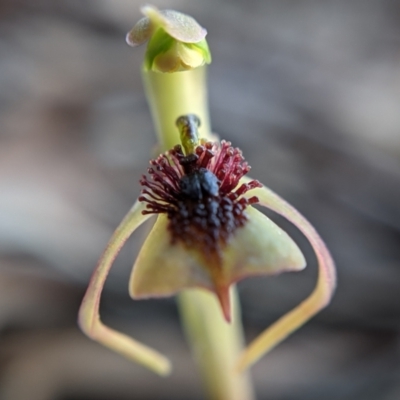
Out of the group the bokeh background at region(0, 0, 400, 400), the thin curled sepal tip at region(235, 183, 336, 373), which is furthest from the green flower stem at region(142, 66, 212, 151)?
the bokeh background at region(0, 0, 400, 400)

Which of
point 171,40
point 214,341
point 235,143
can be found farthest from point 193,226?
point 235,143

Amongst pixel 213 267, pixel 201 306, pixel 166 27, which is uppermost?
pixel 166 27

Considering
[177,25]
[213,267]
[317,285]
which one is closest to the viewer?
[213,267]

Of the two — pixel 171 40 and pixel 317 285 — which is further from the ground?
pixel 171 40

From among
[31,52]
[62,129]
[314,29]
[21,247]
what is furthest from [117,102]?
[314,29]

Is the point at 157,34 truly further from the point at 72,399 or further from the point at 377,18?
the point at 377,18

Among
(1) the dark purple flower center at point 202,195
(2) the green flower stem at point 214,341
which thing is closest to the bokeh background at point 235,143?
(2) the green flower stem at point 214,341

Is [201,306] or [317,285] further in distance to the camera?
[201,306]

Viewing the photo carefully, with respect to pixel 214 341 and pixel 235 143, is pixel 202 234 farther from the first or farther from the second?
pixel 235 143
